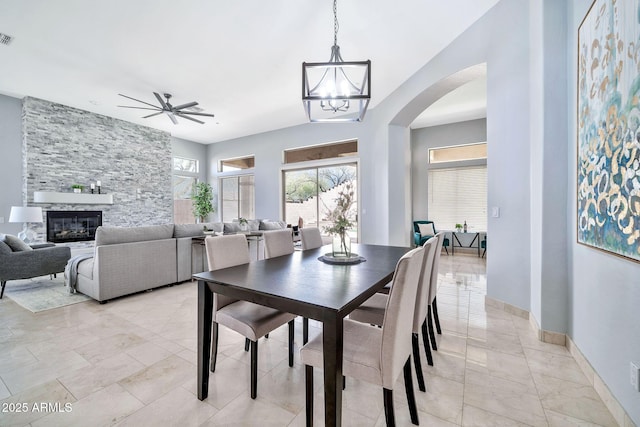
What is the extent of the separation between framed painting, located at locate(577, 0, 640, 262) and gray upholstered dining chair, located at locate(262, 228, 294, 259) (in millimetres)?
2287

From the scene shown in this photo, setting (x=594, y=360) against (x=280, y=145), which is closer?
(x=594, y=360)

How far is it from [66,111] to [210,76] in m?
4.04

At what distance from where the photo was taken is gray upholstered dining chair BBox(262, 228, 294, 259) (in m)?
2.42

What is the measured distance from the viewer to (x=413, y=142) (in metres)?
7.24

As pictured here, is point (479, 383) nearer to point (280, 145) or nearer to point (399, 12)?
point (399, 12)

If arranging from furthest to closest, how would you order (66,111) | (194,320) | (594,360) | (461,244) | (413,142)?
1. (413,142)
2. (461,244)
3. (66,111)
4. (194,320)
5. (594,360)

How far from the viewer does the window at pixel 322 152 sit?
657 centimetres

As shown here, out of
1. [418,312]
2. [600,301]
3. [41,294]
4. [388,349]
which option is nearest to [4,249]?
[41,294]

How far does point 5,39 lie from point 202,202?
527 cm

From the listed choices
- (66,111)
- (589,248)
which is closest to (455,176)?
(589,248)

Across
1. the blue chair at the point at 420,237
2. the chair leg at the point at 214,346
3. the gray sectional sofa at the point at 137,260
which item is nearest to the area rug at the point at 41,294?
the gray sectional sofa at the point at 137,260

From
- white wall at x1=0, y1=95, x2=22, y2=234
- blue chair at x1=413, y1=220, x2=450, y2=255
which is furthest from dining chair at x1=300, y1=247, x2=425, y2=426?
white wall at x1=0, y1=95, x2=22, y2=234

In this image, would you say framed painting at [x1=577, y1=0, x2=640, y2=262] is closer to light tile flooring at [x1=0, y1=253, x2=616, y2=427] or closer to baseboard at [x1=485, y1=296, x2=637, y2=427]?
baseboard at [x1=485, y1=296, x2=637, y2=427]

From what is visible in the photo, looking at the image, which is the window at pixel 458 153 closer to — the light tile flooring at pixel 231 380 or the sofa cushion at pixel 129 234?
the light tile flooring at pixel 231 380
